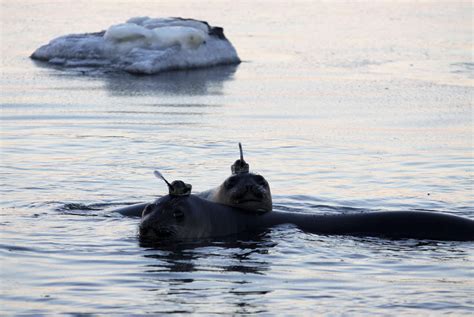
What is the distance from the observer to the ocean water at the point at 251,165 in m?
7.52

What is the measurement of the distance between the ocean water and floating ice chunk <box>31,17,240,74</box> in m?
0.41

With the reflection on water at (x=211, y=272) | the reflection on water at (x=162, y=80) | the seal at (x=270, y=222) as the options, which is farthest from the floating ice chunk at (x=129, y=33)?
the reflection on water at (x=211, y=272)

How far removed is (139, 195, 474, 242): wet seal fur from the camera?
9172 millimetres

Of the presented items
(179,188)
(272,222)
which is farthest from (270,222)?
(179,188)

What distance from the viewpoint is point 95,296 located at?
7262 mm

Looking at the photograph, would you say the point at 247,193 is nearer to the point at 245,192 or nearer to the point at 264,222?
the point at 245,192

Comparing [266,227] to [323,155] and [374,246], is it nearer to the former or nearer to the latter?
[374,246]

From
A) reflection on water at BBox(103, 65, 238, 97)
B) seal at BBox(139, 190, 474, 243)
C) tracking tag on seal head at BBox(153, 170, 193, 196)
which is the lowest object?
seal at BBox(139, 190, 474, 243)

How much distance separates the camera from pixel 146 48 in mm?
20469

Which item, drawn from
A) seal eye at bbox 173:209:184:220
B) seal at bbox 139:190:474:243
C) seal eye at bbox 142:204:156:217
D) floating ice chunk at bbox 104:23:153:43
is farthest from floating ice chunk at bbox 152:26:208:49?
seal eye at bbox 173:209:184:220

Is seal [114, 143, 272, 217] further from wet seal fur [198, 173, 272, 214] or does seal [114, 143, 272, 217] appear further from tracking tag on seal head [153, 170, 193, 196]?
tracking tag on seal head [153, 170, 193, 196]

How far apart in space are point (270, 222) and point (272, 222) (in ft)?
0.06

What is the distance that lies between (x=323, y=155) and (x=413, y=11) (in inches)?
766

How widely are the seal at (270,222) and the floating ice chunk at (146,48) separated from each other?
10340 millimetres
